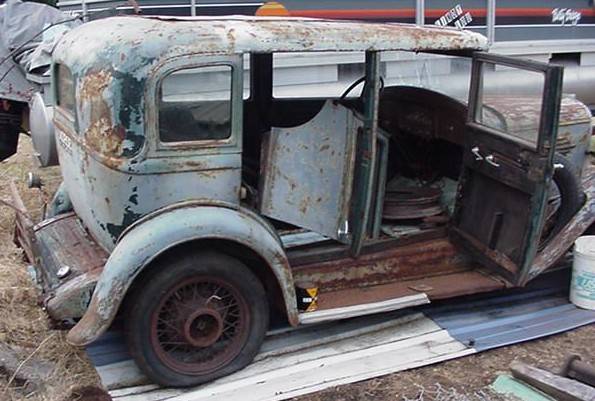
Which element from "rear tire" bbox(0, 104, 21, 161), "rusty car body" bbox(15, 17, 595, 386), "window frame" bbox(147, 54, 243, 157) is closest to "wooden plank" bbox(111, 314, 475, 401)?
"rusty car body" bbox(15, 17, 595, 386)

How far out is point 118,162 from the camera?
3260mm

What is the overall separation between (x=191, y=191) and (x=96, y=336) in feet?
2.51

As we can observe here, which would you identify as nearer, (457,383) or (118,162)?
(118,162)

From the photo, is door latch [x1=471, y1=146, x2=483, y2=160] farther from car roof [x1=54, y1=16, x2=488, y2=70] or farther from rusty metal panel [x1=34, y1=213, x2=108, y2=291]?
rusty metal panel [x1=34, y1=213, x2=108, y2=291]

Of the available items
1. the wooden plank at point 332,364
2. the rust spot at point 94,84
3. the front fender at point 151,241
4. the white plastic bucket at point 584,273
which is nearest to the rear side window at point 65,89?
the rust spot at point 94,84

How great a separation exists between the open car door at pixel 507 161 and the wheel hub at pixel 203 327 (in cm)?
154

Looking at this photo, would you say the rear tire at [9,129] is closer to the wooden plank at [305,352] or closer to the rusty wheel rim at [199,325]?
the wooden plank at [305,352]

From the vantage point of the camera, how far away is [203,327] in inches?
138

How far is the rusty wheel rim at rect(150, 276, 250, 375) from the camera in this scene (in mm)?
3418

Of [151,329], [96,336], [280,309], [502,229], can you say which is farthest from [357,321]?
[96,336]

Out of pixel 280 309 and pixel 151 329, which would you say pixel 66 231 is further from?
pixel 280 309

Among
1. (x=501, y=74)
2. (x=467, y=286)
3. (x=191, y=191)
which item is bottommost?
(x=467, y=286)

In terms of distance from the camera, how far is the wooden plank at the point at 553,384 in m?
3.22

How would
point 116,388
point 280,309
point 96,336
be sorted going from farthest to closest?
point 280,309, point 116,388, point 96,336
